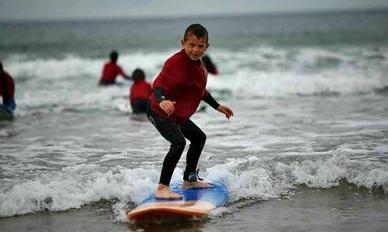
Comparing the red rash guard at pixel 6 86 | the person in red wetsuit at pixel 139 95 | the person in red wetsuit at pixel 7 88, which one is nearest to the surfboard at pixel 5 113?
the person in red wetsuit at pixel 7 88

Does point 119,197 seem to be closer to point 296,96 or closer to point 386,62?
point 296,96

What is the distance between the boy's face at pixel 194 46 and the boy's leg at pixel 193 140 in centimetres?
70

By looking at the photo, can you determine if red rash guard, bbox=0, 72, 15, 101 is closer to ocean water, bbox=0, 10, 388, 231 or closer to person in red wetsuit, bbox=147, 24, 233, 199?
ocean water, bbox=0, 10, 388, 231

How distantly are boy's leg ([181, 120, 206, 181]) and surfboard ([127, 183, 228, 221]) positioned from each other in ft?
1.07

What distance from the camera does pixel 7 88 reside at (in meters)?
10.9

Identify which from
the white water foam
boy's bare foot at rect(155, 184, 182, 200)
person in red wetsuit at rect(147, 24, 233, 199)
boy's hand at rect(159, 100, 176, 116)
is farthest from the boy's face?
the white water foam

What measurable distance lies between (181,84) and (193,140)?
2.19 ft

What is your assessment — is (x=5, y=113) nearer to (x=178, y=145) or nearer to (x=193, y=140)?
(x=193, y=140)

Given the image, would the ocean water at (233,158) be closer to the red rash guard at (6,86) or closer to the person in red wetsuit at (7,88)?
the person in red wetsuit at (7,88)

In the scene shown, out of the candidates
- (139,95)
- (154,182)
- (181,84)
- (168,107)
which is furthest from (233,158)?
(139,95)

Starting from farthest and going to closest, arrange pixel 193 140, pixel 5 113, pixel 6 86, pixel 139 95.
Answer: pixel 139 95 → pixel 5 113 → pixel 6 86 → pixel 193 140

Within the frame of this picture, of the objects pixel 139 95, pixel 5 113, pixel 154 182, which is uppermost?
pixel 139 95

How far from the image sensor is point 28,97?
15352mm

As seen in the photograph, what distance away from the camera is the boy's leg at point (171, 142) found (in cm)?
467
